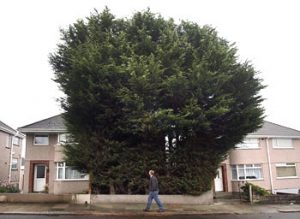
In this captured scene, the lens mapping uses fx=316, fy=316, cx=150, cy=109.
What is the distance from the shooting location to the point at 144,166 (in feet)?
51.9

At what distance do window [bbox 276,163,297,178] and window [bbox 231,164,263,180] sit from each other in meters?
2.00

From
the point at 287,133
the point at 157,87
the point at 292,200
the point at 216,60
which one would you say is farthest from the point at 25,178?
the point at 287,133

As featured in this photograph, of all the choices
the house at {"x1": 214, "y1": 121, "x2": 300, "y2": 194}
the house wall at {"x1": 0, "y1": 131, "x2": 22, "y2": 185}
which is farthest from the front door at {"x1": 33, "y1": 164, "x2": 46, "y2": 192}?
the house at {"x1": 214, "y1": 121, "x2": 300, "y2": 194}

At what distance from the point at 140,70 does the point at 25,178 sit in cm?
1526

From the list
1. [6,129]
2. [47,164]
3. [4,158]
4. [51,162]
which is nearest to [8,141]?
[6,129]

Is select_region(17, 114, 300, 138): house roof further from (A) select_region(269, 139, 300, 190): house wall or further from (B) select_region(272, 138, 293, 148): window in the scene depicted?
(A) select_region(269, 139, 300, 190): house wall

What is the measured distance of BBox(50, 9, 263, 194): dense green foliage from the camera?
47.9 ft

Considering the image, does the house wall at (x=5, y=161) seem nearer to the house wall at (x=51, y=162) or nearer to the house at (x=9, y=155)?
the house at (x=9, y=155)

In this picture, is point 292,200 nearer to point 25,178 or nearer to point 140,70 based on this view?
point 140,70

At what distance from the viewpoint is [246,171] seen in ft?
87.9

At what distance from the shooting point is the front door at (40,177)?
81.6ft

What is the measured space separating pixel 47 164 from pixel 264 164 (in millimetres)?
17962

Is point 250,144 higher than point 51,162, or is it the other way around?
point 250,144

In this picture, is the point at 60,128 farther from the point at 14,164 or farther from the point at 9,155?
the point at 14,164
